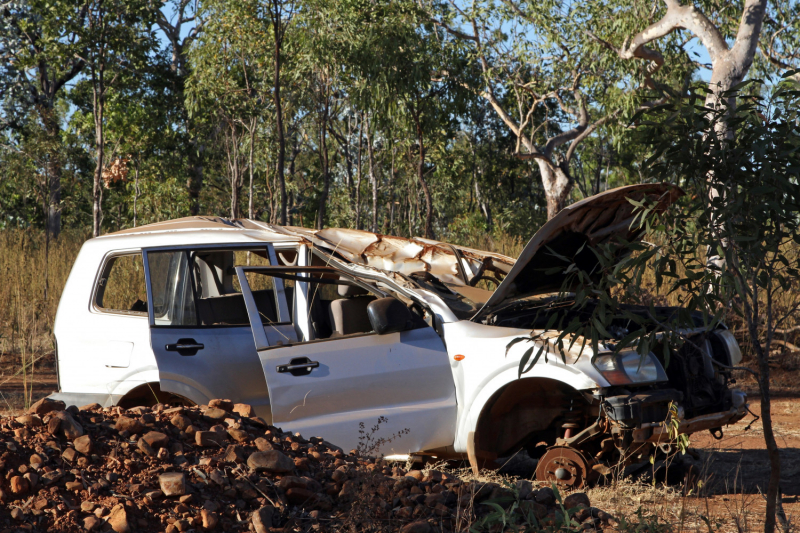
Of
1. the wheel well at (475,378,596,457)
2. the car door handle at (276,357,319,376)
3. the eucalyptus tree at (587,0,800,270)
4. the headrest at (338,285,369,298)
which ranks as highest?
the eucalyptus tree at (587,0,800,270)

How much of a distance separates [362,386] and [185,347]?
1260mm

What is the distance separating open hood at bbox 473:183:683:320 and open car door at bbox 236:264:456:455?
53cm

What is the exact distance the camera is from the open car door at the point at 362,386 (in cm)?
474

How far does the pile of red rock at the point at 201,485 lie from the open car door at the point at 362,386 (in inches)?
27.3

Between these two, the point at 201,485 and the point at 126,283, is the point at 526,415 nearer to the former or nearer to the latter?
the point at 201,485

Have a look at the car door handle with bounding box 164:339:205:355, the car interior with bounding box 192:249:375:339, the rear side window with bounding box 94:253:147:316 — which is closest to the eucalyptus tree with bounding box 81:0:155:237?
the rear side window with bounding box 94:253:147:316

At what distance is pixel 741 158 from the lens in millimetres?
3176

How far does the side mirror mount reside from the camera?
15.4ft

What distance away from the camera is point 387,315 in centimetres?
472

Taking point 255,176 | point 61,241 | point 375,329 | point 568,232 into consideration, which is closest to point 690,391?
point 568,232

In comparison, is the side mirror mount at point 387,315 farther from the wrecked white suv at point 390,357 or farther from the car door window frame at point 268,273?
the car door window frame at point 268,273

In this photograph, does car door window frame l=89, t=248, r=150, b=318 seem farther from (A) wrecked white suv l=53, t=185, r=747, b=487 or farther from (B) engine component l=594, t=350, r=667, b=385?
(B) engine component l=594, t=350, r=667, b=385

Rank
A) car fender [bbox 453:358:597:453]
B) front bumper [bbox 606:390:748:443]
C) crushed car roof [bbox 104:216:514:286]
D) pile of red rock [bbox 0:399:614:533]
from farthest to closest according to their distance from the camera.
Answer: crushed car roof [bbox 104:216:514:286], car fender [bbox 453:358:597:453], front bumper [bbox 606:390:748:443], pile of red rock [bbox 0:399:614:533]

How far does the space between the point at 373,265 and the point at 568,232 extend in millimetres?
1458
